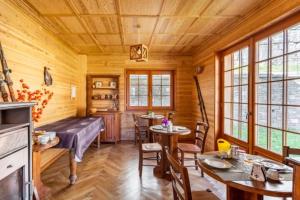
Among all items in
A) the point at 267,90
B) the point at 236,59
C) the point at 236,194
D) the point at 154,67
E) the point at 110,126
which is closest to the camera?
the point at 236,194

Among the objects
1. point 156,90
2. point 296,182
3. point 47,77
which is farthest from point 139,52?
point 296,182

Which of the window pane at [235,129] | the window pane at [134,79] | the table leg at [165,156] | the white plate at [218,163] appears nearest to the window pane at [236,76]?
the window pane at [235,129]

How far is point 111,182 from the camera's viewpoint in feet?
10.1

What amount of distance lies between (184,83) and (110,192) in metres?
4.05

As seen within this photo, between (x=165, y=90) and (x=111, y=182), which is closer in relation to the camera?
(x=111, y=182)

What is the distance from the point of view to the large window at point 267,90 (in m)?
2.49

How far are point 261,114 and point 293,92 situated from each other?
663mm

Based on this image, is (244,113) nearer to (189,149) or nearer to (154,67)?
(189,149)

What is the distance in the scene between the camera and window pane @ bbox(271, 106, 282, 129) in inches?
106

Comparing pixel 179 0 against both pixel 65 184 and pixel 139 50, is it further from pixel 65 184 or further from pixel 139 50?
pixel 65 184

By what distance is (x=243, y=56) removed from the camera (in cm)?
359

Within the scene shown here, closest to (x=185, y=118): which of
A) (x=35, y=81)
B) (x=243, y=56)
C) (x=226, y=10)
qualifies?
(x=243, y=56)

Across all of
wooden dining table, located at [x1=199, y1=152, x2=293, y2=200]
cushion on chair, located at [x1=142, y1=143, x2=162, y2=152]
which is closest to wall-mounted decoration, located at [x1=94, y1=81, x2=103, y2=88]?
cushion on chair, located at [x1=142, y1=143, x2=162, y2=152]

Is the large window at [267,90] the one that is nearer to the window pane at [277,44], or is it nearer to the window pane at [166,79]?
the window pane at [277,44]
